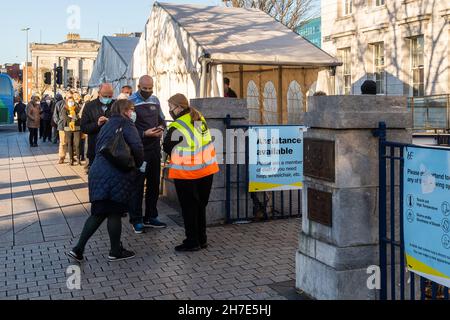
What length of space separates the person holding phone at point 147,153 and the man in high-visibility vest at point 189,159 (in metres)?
0.99

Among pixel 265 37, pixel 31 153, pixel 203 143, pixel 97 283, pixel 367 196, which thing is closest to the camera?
pixel 367 196

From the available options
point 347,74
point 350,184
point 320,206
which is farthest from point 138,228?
point 347,74

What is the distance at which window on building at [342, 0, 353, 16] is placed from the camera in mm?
28352

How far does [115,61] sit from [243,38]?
7.11 meters

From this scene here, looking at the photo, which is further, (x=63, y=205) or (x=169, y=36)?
(x=169, y=36)

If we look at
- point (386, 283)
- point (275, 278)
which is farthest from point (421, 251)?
point (275, 278)

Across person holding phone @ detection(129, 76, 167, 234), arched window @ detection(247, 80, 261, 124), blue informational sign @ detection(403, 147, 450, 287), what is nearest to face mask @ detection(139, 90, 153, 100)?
person holding phone @ detection(129, 76, 167, 234)

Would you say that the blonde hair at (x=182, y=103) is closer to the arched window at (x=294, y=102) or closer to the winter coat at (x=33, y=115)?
the arched window at (x=294, y=102)

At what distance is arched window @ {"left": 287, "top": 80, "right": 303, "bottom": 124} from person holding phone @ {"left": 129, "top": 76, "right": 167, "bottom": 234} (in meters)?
6.67

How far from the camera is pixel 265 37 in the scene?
14.1 metres

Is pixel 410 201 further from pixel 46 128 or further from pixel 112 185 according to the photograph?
pixel 46 128

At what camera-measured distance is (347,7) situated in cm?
2864

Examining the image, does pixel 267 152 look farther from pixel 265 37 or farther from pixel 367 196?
pixel 265 37

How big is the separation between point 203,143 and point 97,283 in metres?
2.03
